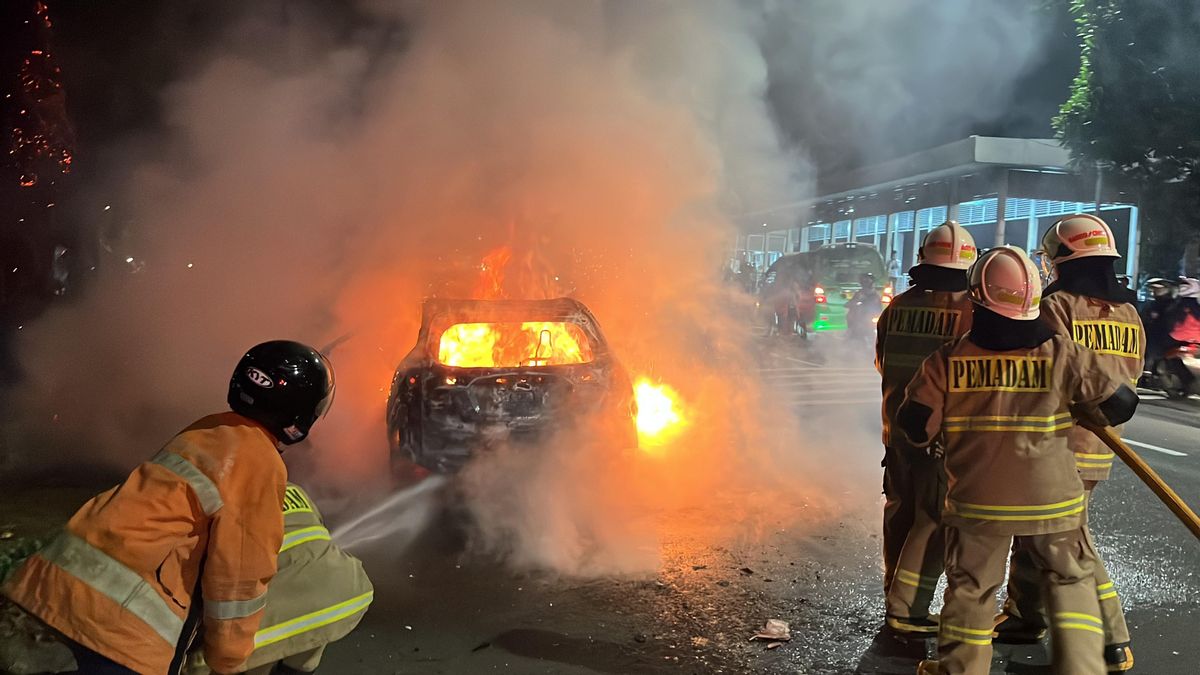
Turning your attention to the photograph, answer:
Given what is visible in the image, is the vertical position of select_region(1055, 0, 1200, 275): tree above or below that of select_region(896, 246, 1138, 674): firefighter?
above

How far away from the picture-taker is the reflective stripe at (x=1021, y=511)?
3023 mm

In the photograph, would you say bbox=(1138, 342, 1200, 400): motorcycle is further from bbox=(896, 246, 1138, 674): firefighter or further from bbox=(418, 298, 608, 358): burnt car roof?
bbox=(896, 246, 1138, 674): firefighter

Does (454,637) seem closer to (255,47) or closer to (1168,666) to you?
(1168,666)

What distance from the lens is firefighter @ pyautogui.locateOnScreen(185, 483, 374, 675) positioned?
2258 millimetres

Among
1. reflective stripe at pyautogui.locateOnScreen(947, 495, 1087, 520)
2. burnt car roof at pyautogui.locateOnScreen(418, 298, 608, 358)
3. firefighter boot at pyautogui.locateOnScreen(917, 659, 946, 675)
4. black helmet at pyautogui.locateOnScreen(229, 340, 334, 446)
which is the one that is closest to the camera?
black helmet at pyautogui.locateOnScreen(229, 340, 334, 446)

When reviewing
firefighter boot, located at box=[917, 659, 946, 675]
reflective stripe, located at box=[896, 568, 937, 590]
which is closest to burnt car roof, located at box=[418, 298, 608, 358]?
reflective stripe, located at box=[896, 568, 937, 590]

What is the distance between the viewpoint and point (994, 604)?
3.08 metres

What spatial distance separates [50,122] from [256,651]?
9.66 meters

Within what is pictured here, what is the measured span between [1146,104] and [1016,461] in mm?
14330

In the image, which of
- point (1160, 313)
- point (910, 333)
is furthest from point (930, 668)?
point (1160, 313)

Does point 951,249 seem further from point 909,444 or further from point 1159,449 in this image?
point 1159,449

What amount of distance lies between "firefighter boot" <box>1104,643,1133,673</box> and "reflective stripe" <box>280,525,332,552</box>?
9.46ft

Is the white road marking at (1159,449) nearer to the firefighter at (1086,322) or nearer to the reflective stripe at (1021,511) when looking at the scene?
the firefighter at (1086,322)

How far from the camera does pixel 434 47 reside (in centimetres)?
981
